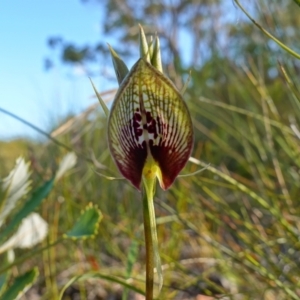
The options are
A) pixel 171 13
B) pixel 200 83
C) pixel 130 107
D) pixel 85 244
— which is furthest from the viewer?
pixel 171 13

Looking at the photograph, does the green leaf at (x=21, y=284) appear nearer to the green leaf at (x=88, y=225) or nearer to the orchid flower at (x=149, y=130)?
the green leaf at (x=88, y=225)

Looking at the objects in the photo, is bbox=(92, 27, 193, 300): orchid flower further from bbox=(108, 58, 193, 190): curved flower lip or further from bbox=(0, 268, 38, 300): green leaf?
bbox=(0, 268, 38, 300): green leaf

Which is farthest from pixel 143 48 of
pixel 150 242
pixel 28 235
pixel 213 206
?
pixel 213 206

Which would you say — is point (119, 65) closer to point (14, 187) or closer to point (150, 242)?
point (150, 242)

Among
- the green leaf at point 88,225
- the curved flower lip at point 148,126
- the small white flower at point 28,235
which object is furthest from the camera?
the small white flower at point 28,235

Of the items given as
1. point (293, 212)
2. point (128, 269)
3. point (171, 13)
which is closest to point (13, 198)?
point (128, 269)

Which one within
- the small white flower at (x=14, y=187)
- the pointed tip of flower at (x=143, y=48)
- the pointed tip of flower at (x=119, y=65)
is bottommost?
the small white flower at (x=14, y=187)

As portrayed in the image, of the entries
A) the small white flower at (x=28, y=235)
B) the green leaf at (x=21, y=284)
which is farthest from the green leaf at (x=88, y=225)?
the small white flower at (x=28, y=235)

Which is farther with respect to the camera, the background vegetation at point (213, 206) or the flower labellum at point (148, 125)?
the background vegetation at point (213, 206)

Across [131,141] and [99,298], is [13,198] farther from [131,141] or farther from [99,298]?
[99,298]
